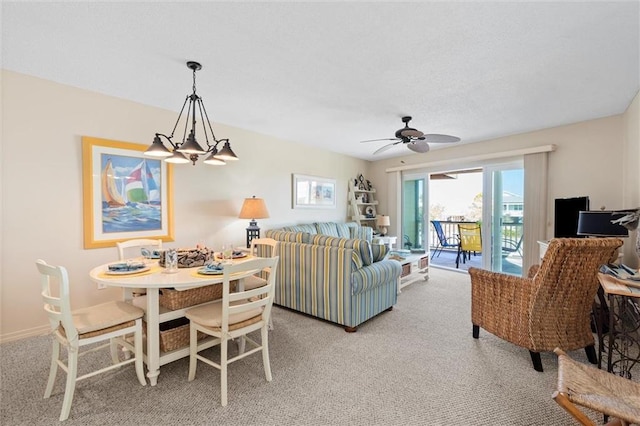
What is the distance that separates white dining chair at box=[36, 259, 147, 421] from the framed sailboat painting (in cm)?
125

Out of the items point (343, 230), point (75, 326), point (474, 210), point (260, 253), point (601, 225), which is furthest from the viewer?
point (474, 210)

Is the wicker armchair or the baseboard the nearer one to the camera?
the wicker armchair

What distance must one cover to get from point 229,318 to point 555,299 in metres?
2.35

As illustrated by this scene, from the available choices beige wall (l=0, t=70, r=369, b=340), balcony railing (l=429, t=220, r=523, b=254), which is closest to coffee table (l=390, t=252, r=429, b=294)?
balcony railing (l=429, t=220, r=523, b=254)

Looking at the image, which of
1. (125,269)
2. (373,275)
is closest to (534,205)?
(373,275)

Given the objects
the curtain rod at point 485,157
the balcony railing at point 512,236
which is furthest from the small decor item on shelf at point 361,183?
the balcony railing at point 512,236

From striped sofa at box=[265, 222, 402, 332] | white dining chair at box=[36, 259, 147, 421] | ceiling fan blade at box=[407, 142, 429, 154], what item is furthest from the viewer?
ceiling fan blade at box=[407, 142, 429, 154]

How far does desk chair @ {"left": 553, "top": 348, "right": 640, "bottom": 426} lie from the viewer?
3.43 ft

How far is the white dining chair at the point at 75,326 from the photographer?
1628mm

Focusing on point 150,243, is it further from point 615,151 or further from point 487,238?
point 615,151

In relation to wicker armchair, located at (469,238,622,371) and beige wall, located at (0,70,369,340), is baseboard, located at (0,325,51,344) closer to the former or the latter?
beige wall, located at (0,70,369,340)

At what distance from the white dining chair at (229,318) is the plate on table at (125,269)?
0.48 meters

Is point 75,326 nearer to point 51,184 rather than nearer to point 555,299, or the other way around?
point 51,184

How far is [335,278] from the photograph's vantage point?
2834mm
